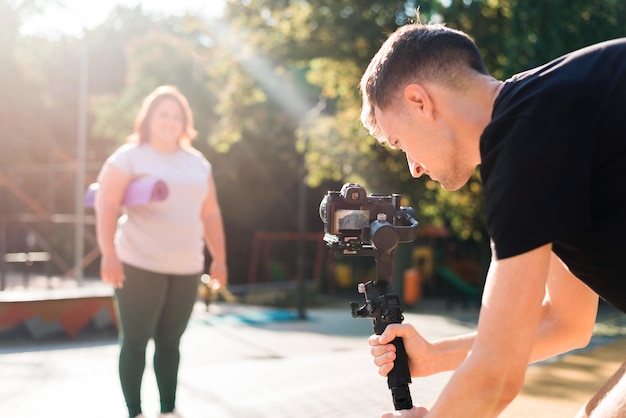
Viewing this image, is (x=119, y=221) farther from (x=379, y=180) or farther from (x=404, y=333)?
(x=379, y=180)

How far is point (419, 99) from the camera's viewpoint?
177 centimetres

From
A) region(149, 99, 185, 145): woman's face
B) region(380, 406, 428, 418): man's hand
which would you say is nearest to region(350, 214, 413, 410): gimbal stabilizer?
Answer: region(380, 406, 428, 418): man's hand

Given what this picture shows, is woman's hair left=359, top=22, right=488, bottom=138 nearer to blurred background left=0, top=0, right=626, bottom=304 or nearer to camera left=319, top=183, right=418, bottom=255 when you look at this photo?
camera left=319, top=183, right=418, bottom=255

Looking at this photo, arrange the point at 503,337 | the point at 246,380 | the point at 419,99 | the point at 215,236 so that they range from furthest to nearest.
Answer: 1. the point at 246,380
2. the point at 215,236
3. the point at 419,99
4. the point at 503,337

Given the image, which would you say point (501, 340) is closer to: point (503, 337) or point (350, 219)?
point (503, 337)

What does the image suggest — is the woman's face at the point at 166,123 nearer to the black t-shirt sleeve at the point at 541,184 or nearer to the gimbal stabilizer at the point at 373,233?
the gimbal stabilizer at the point at 373,233

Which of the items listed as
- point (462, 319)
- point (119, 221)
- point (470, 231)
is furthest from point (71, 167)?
point (119, 221)

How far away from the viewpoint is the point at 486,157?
1.56 m

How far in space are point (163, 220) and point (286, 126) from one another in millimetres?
15642

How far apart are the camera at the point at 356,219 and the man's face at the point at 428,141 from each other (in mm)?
279

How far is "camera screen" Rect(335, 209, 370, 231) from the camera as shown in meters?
2.19

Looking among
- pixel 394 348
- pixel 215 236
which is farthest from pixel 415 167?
pixel 215 236

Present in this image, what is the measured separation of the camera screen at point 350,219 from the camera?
219 centimetres

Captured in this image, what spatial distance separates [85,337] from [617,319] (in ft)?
28.5
